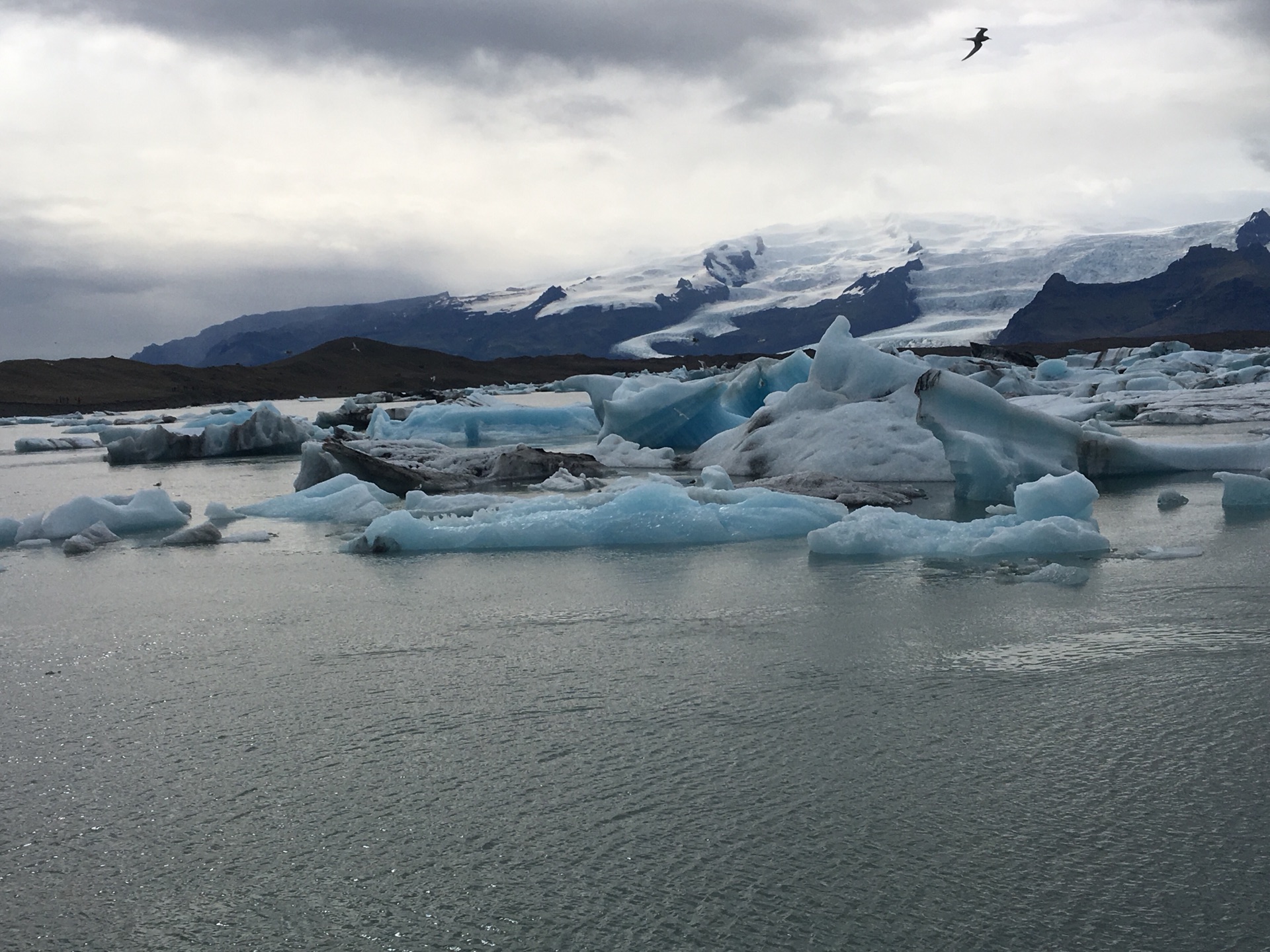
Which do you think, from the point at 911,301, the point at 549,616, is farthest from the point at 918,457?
the point at 911,301

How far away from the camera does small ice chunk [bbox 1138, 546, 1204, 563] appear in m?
5.86

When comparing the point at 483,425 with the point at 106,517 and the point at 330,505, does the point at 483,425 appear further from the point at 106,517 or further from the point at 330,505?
the point at 106,517

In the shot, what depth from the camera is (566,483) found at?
395 inches

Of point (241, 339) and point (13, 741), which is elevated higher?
point (241, 339)

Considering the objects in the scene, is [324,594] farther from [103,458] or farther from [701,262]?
[701,262]

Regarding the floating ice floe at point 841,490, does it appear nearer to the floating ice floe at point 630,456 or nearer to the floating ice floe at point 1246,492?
the floating ice floe at point 1246,492

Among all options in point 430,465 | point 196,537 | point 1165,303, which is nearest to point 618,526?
point 196,537

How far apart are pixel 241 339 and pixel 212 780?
421 ft

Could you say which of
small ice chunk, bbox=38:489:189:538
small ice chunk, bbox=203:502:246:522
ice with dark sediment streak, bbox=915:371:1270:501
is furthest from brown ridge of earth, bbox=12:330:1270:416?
small ice chunk, bbox=38:489:189:538

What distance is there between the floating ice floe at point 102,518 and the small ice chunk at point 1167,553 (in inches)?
259

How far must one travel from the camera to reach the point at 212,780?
3.16 metres

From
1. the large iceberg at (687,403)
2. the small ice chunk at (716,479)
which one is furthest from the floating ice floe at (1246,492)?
the large iceberg at (687,403)

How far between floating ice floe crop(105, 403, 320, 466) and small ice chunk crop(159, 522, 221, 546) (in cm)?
878

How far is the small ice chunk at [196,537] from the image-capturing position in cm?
753
